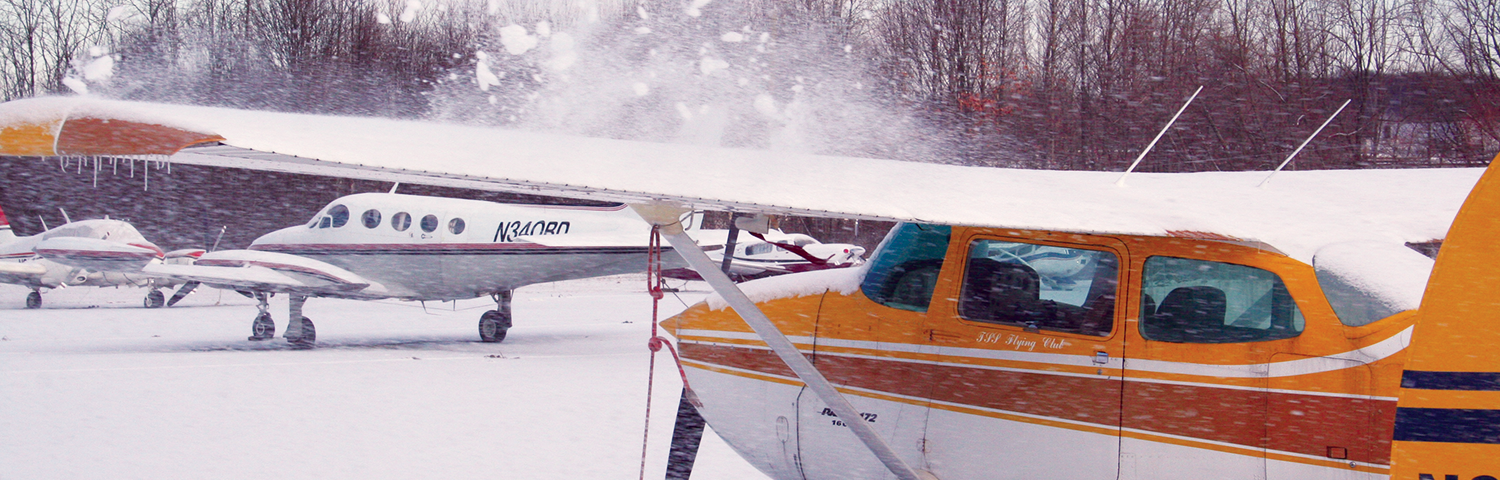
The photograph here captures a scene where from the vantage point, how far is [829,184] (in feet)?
11.5

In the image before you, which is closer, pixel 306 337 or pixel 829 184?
pixel 829 184

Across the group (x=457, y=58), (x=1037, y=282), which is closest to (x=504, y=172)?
(x=1037, y=282)

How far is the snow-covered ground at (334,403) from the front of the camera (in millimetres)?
6023

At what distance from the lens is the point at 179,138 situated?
224 cm

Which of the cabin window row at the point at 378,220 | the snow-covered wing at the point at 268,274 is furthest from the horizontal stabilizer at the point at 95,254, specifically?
the cabin window row at the point at 378,220

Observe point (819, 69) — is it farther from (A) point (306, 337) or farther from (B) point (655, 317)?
(B) point (655, 317)

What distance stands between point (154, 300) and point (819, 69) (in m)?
17.0

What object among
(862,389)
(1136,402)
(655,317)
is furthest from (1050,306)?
(655,317)

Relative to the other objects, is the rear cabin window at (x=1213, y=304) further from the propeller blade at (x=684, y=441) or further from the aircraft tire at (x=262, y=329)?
the aircraft tire at (x=262, y=329)

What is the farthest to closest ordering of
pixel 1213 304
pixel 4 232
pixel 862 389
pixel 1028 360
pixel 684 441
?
1. pixel 4 232
2. pixel 684 441
3. pixel 862 389
4. pixel 1028 360
5. pixel 1213 304

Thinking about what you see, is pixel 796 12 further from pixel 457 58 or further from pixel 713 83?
pixel 457 58

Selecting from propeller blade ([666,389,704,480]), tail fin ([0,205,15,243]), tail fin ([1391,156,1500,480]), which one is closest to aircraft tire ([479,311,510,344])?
propeller blade ([666,389,704,480])

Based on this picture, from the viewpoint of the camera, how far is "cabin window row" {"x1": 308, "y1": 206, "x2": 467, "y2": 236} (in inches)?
541

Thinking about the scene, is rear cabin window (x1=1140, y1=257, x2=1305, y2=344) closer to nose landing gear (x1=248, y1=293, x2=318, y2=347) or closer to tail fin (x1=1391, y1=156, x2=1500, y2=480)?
tail fin (x1=1391, y1=156, x2=1500, y2=480)
